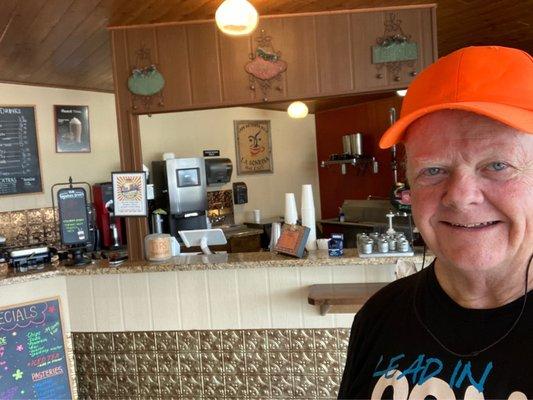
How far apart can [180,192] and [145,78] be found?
94.1 inches

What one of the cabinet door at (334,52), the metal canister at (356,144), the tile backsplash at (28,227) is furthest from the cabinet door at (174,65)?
the metal canister at (356,144)

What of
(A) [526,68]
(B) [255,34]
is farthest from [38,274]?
(A) [526,68]

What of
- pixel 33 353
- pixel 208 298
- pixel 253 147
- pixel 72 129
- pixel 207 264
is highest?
pixel 72 129

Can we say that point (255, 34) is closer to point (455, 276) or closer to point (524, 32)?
point (524, 32)

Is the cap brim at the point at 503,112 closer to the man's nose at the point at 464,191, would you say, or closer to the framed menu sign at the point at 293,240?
the man's nose at the point at 464,191

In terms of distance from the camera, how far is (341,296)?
2512 millimetres

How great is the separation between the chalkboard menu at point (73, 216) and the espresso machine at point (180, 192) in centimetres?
283

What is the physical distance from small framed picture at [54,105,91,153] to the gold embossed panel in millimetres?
3252

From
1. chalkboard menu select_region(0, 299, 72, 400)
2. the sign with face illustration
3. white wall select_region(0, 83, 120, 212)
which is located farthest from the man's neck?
the sign with face illustration

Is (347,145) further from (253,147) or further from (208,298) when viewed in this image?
(208,298)

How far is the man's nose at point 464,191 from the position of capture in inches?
31.6

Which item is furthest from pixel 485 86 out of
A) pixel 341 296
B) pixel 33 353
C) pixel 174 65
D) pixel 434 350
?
pixel 174 65

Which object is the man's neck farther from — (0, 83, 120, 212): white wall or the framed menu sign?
(0, 83, 120, 212): white wall

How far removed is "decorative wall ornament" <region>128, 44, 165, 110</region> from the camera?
12.5 feet
